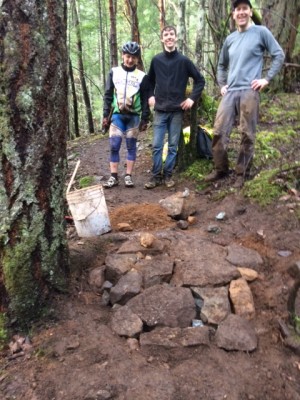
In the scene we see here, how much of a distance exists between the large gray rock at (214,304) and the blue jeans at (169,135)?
3442mm

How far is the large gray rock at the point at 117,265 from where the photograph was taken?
3.39 metres

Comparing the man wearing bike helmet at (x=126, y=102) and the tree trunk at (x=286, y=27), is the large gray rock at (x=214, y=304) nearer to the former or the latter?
the man wearing bike helmet at (x=126, y=102)

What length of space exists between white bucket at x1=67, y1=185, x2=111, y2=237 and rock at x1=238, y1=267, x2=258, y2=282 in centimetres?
171

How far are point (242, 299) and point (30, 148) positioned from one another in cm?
206

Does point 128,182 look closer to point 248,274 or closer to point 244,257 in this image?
point 244,257

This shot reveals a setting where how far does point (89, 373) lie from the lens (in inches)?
97.4

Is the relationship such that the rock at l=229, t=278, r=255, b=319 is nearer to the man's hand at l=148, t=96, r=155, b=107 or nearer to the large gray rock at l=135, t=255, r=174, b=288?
the large gray rock at l=135, t=255, r=174, b=288

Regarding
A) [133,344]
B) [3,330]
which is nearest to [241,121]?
[133,344]

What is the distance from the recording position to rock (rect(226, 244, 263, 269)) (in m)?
3.64

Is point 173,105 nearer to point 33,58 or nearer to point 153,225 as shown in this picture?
point 153,225

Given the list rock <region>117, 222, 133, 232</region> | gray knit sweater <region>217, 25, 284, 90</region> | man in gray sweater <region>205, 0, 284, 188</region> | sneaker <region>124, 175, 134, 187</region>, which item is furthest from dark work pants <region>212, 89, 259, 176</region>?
rock <region>117, 222, 133, 232</region>

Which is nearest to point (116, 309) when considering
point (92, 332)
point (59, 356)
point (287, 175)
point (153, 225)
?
point (92, 332)

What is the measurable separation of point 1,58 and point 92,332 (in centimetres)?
204

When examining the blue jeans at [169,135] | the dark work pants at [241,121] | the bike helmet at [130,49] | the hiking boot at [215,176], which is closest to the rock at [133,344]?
the dark work pants at [241,121]
